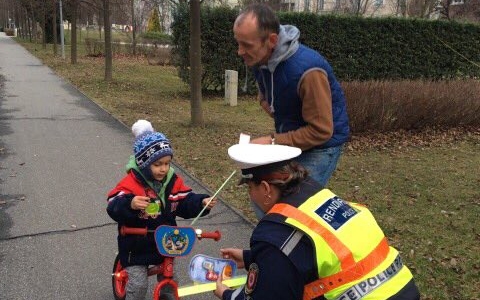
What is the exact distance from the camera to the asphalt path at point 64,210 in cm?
382

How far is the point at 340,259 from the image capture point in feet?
5.31

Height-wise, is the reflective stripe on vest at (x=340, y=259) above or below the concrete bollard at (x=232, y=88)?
above

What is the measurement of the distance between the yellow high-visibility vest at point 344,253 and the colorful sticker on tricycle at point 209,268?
0.64 metres

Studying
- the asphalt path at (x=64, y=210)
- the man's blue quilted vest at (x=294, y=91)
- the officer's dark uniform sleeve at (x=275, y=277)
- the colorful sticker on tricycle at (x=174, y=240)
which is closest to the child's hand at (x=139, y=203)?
the colorful sticker on tricycle at (x=174, y=240)

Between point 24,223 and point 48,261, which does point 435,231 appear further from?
point 24,223

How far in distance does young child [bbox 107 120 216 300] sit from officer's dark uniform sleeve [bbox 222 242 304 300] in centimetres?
122

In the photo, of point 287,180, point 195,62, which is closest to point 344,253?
point 287,180

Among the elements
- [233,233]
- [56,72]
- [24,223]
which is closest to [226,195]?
[233,233]

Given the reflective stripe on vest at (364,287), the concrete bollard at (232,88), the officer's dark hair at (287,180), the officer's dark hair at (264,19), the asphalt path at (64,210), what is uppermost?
the officer's dark hair at (264,19)

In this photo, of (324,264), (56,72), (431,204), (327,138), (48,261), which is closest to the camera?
(324,264)

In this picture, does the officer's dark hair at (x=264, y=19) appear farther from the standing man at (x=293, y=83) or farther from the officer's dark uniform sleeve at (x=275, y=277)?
the officer's dark uniform sleeve at (x=275, y=277)

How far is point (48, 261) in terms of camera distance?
160 inches

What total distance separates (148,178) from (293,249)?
150 cm

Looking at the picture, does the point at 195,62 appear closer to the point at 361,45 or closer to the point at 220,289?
the point at 220,289
